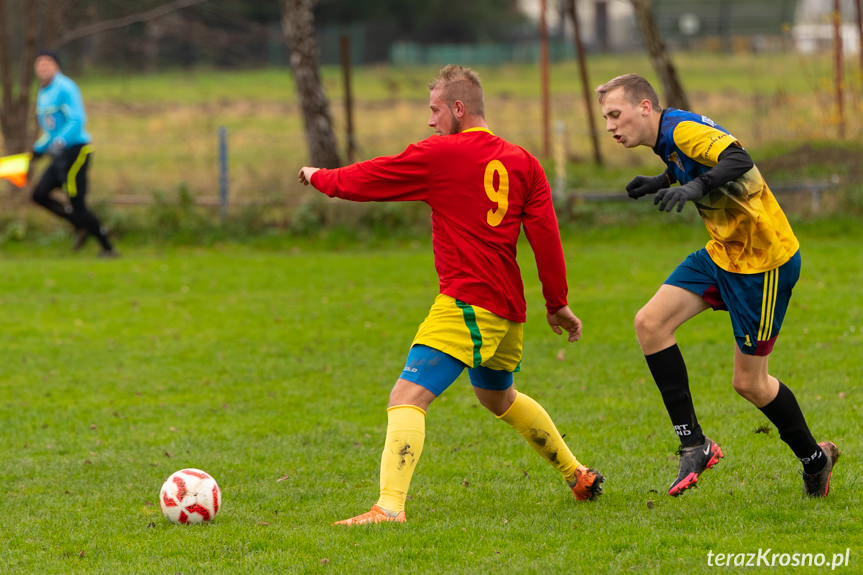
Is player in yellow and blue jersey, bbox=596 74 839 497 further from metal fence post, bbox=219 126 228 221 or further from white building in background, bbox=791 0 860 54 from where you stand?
white building in background, bbox=791 0 860 54

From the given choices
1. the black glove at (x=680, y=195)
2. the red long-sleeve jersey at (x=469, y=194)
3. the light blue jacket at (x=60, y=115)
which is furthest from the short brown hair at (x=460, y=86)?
the light blue jacket at (x=60, y=115)

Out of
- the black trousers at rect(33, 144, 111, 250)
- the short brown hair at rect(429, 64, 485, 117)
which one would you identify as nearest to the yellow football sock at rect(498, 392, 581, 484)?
the short brown hair at rect(429, 64, 485, 117)

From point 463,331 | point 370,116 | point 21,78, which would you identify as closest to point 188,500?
point 463,331

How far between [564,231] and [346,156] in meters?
3.86

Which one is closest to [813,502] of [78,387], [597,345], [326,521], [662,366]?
[662,366]

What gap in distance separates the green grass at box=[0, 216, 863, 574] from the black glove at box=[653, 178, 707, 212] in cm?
139

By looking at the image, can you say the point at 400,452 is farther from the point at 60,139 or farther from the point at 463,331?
the point at 60,139

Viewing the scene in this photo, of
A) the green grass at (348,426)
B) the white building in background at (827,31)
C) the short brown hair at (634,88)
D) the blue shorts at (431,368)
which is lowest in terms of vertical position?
the green grass at (348,426)

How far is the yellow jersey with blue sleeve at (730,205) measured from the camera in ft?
15.7

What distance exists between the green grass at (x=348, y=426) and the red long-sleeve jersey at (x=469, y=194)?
109cm

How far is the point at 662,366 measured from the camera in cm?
507

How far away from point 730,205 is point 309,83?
1263 cm

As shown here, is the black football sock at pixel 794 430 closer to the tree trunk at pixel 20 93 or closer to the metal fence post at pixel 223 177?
the metal fence post at pixel 223 177

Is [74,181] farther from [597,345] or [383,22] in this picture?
[383,22]
